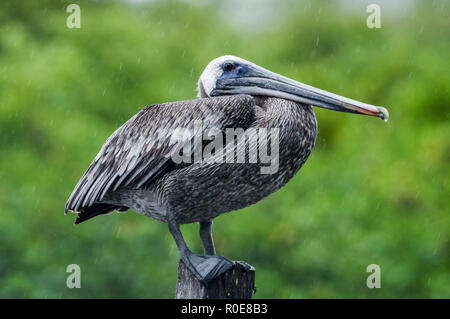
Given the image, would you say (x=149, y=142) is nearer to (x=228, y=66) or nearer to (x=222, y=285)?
(x=228, y=66)

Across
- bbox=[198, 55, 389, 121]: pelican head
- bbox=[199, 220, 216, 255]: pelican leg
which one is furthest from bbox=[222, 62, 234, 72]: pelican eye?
bbox=[199, 220, 216, 255]: pelican leg

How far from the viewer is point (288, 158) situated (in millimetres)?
3135

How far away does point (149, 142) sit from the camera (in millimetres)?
3279

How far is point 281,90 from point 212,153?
55cm

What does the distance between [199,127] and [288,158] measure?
1.68 ft

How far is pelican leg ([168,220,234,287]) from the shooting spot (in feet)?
10.4

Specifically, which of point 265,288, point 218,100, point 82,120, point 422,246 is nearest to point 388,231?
point 422,246

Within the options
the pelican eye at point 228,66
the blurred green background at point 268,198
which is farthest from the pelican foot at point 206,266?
the blurred green background at point 268,198

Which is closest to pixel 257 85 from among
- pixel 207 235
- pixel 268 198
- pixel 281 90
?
pixel 281 90

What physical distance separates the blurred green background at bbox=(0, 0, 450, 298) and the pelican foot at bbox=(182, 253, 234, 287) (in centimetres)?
377

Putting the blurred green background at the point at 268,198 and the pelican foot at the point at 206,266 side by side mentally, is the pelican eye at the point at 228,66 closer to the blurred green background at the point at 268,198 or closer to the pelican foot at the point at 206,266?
the pelican foot at the point at 206,266

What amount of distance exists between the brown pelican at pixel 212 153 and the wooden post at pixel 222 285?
0.22 feet

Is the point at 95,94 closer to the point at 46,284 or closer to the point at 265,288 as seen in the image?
the point at 46,284

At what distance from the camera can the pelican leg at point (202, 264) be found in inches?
124
